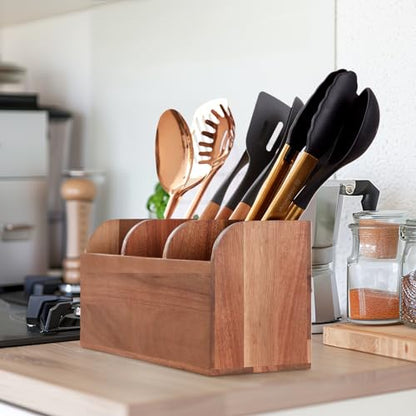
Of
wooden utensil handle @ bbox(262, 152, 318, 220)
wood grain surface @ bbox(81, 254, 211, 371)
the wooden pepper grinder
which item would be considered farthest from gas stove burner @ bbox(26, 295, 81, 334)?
the wooden pepper grinder

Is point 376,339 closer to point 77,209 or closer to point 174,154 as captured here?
point 174,154

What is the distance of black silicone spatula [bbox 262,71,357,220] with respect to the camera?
103 cm

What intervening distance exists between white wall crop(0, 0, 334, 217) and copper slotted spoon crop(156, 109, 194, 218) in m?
0.25

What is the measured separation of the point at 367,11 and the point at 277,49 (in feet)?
0.60

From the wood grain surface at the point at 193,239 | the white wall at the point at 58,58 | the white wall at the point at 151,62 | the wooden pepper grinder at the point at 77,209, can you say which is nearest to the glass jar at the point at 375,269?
the wood grain surface at the point at 193,239

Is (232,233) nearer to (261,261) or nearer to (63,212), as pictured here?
(261,261)

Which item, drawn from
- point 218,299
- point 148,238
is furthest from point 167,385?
point 148,238

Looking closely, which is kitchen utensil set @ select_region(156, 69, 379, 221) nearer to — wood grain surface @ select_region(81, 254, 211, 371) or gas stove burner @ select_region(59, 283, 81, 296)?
wood grain surface @ select_region(81, 254, 211, 371)

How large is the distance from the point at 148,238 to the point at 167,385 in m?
0.24

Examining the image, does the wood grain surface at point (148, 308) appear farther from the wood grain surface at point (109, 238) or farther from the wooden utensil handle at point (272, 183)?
the wooden utensil handle at point (272, 183)

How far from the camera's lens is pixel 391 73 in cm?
127

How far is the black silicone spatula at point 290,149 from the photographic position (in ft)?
3.44

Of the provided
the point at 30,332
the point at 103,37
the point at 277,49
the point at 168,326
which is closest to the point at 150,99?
the point at 103,37

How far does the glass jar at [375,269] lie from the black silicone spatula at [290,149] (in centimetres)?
12
